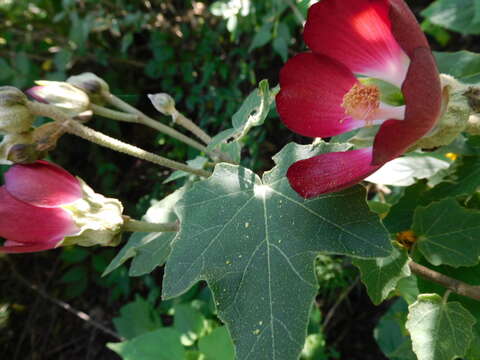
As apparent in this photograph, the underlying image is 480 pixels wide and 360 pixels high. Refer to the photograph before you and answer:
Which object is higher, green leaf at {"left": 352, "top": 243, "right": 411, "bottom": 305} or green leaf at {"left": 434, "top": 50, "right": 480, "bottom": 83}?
green leaf at {"left": 434, "top": 50, "right": 480, "bottom": 83}

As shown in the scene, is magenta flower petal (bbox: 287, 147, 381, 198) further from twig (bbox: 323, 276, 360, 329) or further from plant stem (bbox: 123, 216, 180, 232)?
twig (bbox: 323, 276, 360, 329)

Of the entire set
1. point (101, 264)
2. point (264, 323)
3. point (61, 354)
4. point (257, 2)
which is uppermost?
point (264, 323)

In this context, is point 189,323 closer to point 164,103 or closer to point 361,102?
point 164,103

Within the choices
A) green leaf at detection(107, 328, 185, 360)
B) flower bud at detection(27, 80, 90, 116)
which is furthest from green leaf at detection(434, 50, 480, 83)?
green leaf at detection(107, 328, 185, 360)

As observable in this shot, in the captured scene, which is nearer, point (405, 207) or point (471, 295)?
point (471, 295)

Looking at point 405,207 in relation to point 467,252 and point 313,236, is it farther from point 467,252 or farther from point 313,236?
point 313,236

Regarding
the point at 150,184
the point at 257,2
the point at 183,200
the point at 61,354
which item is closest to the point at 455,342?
the point at 183,200
